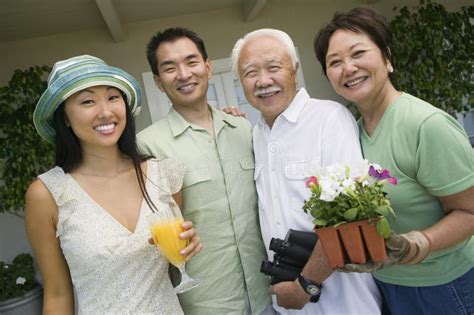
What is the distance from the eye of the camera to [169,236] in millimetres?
1219

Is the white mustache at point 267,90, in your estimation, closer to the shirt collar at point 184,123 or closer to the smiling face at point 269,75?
the smiling face at point 269,75

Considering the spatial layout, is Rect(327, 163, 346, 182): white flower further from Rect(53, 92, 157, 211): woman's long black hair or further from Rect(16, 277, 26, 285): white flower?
Rect(16, 277, 26, 285): white flower

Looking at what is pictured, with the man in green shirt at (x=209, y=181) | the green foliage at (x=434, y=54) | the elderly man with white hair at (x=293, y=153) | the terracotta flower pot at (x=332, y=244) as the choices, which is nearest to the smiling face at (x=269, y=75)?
the elderly man with white hair at (x=293, y=153)

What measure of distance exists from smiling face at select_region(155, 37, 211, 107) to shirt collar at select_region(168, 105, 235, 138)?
0.07 m

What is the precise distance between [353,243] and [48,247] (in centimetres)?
96

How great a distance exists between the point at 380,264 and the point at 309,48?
3812 mm

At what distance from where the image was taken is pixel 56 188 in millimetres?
1309

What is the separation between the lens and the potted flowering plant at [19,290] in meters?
3.29

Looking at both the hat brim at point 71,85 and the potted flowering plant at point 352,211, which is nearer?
the potted flowering plant at point 352,211

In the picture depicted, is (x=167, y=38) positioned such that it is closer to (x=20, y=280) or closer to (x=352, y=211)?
(x=352, y=211)

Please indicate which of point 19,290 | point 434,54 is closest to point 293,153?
point 19,290

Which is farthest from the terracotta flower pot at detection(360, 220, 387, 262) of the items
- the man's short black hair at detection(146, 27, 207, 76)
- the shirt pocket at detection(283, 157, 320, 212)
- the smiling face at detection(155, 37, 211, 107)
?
the man's short black hair at detection(146, 27, 207, 76)

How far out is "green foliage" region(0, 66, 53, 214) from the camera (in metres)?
3.22

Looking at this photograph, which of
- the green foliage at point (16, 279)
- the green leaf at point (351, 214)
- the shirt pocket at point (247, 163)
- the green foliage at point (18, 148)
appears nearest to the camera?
the green leaf at point (351, 214)
